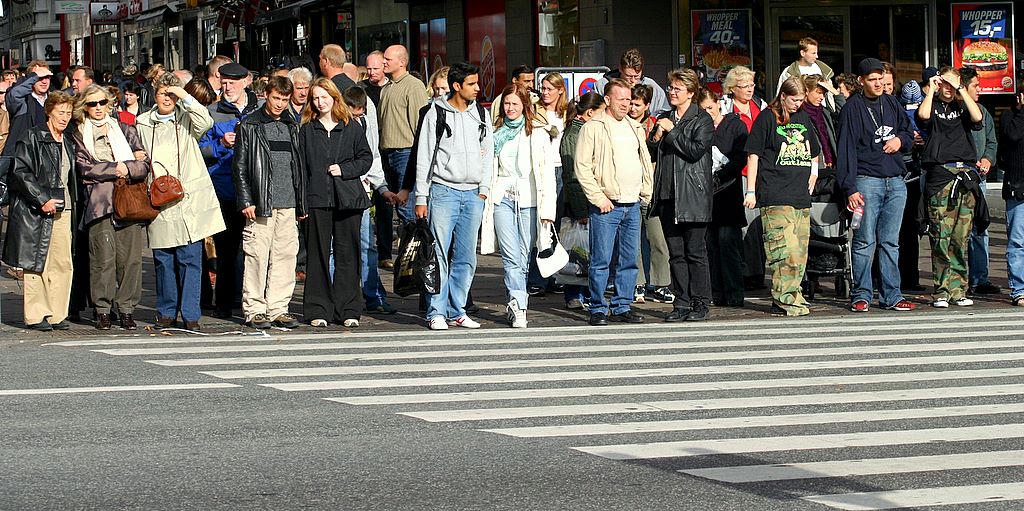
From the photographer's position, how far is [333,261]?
13086 mm

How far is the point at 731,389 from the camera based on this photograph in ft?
31.4

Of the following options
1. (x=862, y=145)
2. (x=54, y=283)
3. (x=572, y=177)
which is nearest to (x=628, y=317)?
(x=572, y=177)

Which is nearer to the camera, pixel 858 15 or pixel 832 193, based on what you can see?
pixel 832 193

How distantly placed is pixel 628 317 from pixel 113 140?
422 centimetres

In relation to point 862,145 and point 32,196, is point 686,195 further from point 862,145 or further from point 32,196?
point 32,196

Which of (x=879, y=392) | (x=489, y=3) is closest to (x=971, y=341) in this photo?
(x=879, y=392)

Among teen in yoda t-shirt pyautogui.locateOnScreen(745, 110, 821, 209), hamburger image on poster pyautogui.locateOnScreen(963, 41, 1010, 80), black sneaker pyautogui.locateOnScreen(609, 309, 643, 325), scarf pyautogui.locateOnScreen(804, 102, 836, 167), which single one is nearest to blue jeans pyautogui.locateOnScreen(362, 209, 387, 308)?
black sneaker pyautogui.locateOnScreen(609, 309, 643, 325)

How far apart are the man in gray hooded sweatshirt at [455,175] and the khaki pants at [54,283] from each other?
2676mm

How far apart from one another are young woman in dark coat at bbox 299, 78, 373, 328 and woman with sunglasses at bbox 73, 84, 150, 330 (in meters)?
1.29

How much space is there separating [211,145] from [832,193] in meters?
5.19

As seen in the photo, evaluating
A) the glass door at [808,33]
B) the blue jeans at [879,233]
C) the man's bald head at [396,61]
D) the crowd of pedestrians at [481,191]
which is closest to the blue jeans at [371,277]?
the crowd of pedestrians at [481,191]

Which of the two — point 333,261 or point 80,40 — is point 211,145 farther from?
point 80,40

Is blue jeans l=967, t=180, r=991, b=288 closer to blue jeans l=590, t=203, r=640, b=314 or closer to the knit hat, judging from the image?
the knit hat

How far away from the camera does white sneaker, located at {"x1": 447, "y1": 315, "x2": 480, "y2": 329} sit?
503 inches
